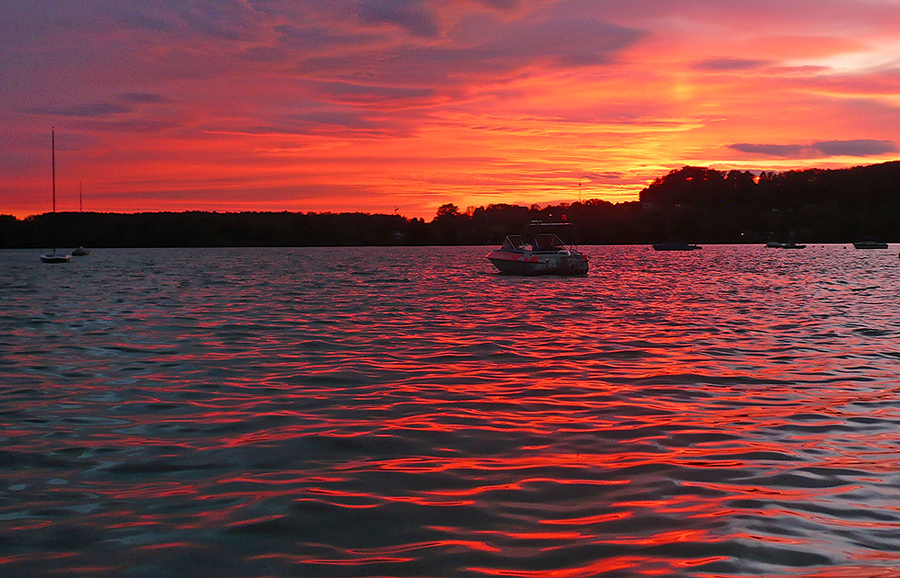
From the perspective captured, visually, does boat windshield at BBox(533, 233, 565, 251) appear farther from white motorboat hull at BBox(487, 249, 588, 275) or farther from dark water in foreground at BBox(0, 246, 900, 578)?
dark water in foreground at BBox(0, 246, 900, 578)

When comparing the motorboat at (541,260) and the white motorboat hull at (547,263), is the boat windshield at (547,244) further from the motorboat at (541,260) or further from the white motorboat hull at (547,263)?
the white motorboat hull at (547,263)

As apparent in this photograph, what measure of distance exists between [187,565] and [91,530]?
44.6 inches

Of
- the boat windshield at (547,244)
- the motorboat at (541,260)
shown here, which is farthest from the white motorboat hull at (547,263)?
the boat windshield at (547,244)

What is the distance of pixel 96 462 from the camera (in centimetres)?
722

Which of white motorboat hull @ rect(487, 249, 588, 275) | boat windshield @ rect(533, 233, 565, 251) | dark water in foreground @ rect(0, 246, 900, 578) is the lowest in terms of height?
dark water in foreground @ rect(0, 246, 900, 578)

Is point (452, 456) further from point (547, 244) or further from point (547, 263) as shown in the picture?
point (547, 244)

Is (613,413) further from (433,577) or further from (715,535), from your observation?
(433,577)

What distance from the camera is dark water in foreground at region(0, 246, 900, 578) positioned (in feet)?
16.1

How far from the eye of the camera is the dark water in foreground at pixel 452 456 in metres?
4.91

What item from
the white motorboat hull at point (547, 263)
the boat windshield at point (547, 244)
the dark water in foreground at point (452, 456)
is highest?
the boat windshield at point (547, 244)

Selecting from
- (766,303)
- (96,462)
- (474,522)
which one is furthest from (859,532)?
(766,303)

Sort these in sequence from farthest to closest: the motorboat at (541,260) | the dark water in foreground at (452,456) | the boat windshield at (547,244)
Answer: the boat windshield at (547,244)
the motorboat at (541,260)
the dark water in foreground at (452,456)

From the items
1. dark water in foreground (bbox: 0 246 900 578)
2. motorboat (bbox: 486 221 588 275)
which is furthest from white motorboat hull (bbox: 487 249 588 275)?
dark water in foreground (bbox: 0 246 900 578)

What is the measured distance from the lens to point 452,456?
7.46 metres
